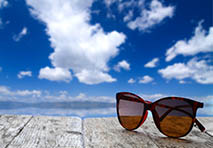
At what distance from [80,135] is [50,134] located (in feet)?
0.52

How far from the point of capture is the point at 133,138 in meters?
0.89

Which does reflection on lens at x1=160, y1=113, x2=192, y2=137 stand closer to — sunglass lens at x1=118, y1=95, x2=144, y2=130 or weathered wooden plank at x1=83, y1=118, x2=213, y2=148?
weathered wooden plank at x1=83, y1=118, x2=213, y2=148

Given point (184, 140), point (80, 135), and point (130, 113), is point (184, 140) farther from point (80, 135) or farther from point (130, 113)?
point (80, 135)

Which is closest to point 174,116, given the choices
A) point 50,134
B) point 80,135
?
point 80,135

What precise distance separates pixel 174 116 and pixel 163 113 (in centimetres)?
6

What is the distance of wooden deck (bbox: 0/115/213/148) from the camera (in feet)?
2.61

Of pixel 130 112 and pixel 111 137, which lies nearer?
pixel 111 137

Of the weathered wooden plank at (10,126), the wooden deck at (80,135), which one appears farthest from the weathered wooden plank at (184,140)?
the weathered wooden plank at (10,126)

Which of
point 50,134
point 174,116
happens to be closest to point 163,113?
point 174,116

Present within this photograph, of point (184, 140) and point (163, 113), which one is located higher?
point (163, 113)

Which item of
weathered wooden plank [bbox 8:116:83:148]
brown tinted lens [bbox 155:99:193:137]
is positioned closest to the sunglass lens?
brown tinted lens [bbox 155:99:193:137]

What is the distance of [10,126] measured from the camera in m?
1.01

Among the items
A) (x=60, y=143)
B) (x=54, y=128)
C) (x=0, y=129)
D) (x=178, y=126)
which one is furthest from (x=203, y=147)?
(x=0, y=129)

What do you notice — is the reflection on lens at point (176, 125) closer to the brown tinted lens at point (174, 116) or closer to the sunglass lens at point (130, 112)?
the brown tinted lens at point (174, 116)
